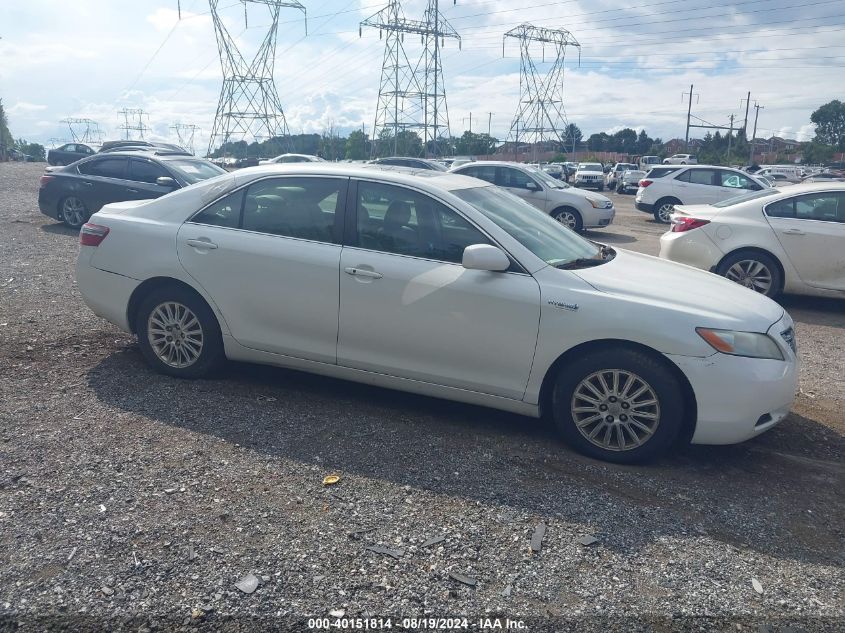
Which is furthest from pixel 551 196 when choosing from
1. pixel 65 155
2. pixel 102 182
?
pixel 65 155

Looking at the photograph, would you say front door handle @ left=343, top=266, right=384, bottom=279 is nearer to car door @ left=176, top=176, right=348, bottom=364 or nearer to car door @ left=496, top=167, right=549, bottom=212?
car door @ left=176, top=176, right=348, bottom=364

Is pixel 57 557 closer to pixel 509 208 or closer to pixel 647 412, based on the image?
pixel 647 412

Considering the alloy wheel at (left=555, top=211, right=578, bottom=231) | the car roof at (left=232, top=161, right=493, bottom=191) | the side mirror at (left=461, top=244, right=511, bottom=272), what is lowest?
the alloy wheel at (left=555, top=211, right=578, bottom=231)

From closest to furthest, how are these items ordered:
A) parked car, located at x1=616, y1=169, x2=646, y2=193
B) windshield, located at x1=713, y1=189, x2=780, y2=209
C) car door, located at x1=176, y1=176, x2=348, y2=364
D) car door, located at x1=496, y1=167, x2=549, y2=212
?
car door, located at x1=176, y1=176, x2=348, y2=364, windshield, located at x1=713, y1=189, x2=780, y2=209, car door, located at x1=496, y1=167, x2=549, y2=212, parked car, located at x1=616, y1=169, x2=646, y2=193

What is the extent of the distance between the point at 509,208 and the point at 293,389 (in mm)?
2056

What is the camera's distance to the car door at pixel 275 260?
4.96m

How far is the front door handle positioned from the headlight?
77.5 inches

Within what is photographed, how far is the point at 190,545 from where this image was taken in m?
3.34

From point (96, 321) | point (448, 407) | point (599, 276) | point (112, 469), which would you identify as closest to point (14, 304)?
point (96, 321)

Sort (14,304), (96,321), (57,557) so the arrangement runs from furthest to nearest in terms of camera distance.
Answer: (14,304) → (96,321) → (57,557)

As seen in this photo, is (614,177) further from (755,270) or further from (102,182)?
(755,270)

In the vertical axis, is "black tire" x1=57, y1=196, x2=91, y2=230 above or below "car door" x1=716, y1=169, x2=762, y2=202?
below

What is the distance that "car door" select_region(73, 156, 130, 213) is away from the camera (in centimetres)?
1363

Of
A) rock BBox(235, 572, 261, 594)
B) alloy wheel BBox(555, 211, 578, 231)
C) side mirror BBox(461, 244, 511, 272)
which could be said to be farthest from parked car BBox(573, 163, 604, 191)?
rock BBox(235, 572, 261, 594)
